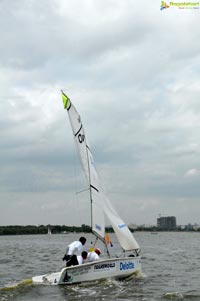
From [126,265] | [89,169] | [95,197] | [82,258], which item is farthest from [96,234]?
[89,169]

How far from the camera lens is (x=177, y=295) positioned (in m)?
16.7

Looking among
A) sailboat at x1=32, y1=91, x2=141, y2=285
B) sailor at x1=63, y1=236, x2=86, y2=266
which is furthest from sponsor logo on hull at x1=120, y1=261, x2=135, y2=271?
sailor at x1=63, y1=236, x2=86, y2=266

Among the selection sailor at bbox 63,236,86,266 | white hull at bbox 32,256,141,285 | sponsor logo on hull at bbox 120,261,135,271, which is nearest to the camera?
white hull at bbox 32,256,141,285

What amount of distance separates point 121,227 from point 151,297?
477 centimetres

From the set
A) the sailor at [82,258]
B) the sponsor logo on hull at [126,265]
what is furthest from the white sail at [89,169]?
the sponsor logo on hull at [126,265]

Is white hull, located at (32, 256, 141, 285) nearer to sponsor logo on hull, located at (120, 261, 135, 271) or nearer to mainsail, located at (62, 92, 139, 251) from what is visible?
sponsor logo on hull, located at (120, 261, 135, 271)

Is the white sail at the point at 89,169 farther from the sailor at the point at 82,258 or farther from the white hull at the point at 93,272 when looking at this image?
the white hull at the point at 93,272

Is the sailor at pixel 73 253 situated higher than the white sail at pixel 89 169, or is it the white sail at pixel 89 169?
the white sail at pixel 89 169

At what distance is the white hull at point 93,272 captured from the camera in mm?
17125

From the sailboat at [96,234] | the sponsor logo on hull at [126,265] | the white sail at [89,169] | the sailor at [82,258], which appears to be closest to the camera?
the sailboat at [96,234]

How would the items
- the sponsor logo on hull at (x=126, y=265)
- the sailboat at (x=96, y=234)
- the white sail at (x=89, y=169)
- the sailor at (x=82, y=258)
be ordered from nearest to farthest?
the sailboat at (x=96, y=234) < the sailor at (x=82, y=258) < the sponsor logo on hull at (x=126, y=265) < the white sail at (x=89, y=169)

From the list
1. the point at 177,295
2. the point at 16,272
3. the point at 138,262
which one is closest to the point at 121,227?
the point at 138,262

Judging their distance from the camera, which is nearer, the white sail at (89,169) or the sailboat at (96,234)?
the sailboat at (96,234)

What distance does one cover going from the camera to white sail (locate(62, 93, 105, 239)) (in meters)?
19.2
